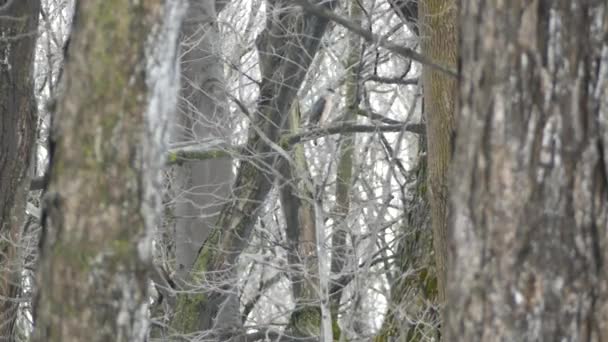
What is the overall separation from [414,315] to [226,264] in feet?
9.11

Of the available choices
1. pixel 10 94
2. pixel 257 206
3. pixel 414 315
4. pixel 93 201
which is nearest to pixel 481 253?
pixel 93 201

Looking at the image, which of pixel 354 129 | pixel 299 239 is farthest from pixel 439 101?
pixel 299 239

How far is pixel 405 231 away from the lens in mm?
8570

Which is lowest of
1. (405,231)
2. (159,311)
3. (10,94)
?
(159,311)

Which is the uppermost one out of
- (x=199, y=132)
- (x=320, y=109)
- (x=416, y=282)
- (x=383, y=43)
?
(x=320, y=109)

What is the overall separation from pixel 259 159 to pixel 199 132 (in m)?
1.53

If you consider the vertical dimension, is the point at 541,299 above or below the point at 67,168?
below

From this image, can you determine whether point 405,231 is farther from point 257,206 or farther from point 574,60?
point 574,60

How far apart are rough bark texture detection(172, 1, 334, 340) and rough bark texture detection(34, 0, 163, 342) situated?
5.99 metres

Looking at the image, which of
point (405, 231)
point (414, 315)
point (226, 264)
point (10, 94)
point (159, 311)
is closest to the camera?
point (10, 94)

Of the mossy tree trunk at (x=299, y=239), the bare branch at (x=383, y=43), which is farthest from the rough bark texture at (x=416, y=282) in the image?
the bare branch at (x=383, y=43)

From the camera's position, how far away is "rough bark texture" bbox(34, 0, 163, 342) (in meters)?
3.08

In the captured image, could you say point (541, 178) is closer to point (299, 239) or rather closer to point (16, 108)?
point (16, 108)

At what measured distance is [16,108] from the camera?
650 cm
